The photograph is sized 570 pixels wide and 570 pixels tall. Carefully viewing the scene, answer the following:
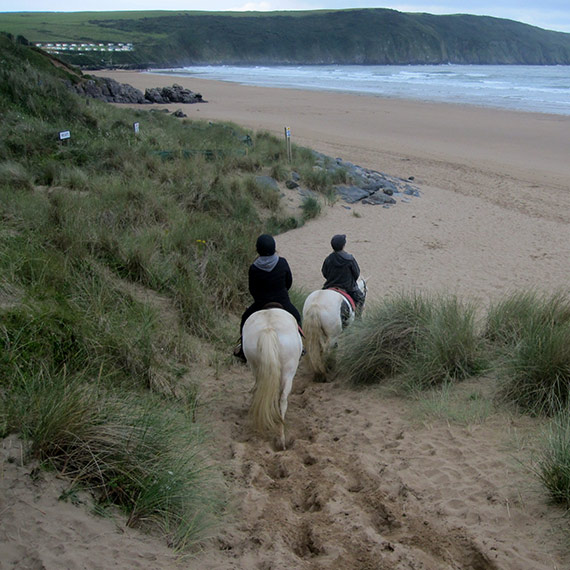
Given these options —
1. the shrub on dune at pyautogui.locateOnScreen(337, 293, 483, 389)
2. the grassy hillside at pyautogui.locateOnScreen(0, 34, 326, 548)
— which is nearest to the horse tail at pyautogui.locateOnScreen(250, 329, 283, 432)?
the grassy hillside at pyautogui.locateOnScreen(0, 34, 326, 548)

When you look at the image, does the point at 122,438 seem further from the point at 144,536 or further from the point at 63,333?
the point at 63,333

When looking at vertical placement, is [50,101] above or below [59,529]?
above

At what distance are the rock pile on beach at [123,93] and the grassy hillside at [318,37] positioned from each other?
8348cm

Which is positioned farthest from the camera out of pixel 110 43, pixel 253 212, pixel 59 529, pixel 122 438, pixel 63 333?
pixel 110 43

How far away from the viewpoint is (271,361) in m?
5.56

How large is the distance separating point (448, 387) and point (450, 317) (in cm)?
89

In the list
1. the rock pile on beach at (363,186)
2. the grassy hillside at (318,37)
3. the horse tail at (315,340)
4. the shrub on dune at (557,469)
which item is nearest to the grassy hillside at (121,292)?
the rock pile on beach at (363,186)

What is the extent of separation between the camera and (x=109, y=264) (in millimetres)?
8109

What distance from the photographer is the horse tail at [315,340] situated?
A: 7133 mm

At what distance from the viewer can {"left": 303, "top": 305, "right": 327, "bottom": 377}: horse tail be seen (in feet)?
23.4

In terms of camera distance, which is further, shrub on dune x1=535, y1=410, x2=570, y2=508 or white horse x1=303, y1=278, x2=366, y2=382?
white horse x1=303, y1=278, x2=366, y2=382

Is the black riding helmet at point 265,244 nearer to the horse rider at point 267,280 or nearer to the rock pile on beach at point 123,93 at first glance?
the horse rider at point 267,280

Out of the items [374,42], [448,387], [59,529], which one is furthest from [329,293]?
[374,42]

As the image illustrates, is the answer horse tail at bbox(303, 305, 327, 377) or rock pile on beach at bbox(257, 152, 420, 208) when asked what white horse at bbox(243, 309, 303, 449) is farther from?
rock pile on beach at bbox(257, 152, 420, 208)
